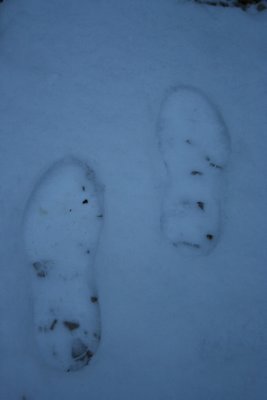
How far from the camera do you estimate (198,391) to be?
2.89 feet

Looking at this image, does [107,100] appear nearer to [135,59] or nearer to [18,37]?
[135,59]

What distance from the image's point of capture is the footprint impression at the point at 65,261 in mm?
853

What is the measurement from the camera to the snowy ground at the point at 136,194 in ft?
2.86

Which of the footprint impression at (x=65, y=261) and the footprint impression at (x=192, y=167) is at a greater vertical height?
the footprint impression at (x=192, y=167)

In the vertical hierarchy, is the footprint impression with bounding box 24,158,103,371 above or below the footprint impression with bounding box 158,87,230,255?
below

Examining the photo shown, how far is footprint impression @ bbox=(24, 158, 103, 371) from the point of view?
33.6 inches

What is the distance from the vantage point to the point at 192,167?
895mm

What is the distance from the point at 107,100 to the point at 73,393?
2.55ft

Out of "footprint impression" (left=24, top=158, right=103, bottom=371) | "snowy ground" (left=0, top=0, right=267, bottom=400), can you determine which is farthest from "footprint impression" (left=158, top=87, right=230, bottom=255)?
"footprint impression" (left=24, top=158, right=103, bottom=371)

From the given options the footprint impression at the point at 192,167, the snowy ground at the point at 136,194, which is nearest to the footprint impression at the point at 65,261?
the snowy ground at the point at 136,194

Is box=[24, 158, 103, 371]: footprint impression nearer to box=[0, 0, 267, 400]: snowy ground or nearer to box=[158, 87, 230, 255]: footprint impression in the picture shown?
box=[0, 0, 267, 400]: snowy ground

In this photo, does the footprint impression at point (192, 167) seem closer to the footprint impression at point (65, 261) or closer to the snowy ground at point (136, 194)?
the snowy ground at point (136, 194)

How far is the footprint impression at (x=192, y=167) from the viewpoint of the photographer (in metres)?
0.89

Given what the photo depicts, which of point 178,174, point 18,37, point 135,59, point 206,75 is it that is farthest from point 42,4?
point 178,174
